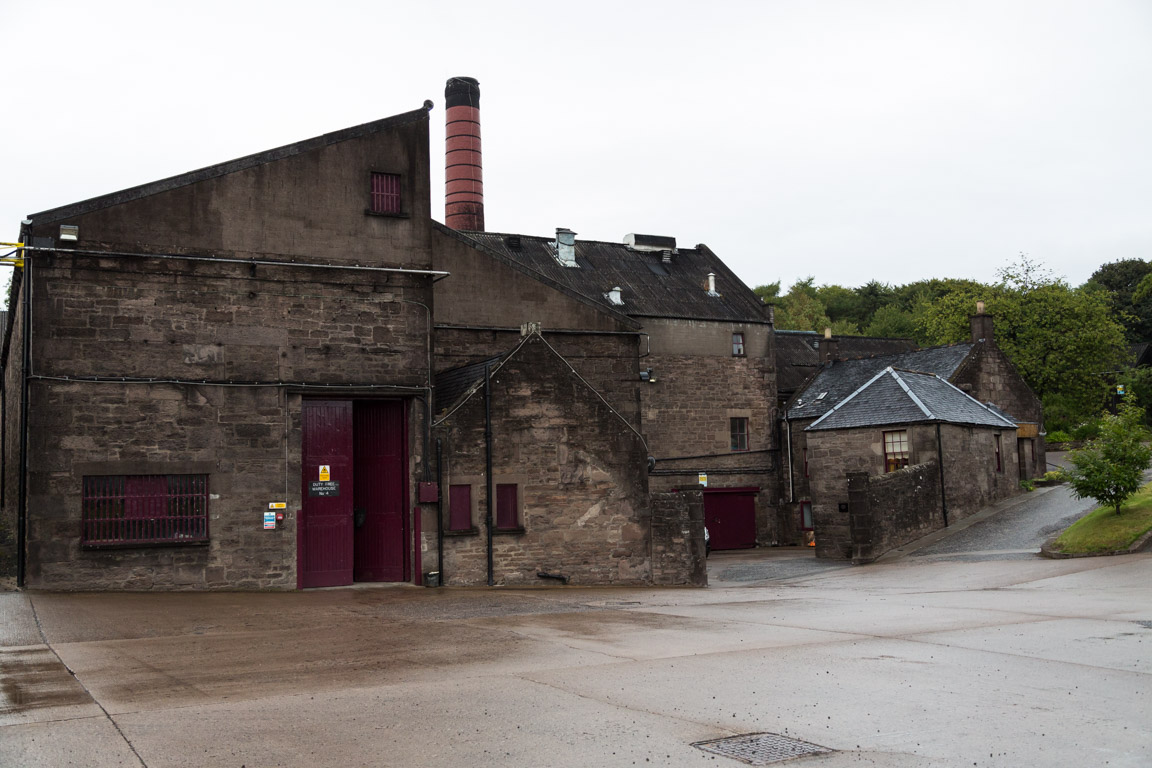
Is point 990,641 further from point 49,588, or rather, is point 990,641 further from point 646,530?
point 49,588

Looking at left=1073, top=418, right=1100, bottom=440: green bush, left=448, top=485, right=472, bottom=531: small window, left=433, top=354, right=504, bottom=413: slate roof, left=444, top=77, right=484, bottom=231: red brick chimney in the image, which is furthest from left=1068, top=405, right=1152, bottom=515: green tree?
left=444, top=77, right=484, bottom=231: red brick chimney

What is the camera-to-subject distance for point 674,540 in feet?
68.2

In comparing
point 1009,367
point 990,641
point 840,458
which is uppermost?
point 1009,367

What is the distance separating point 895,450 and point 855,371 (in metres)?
9.07

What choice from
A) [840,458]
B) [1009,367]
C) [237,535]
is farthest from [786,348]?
[237,535]

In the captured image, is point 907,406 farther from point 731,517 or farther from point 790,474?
point 731,517

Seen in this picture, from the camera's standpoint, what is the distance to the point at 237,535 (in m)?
18.2

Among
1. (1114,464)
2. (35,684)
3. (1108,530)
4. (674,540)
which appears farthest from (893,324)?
(35,684)

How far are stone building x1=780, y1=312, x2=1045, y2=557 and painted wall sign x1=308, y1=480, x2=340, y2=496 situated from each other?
13920 mm

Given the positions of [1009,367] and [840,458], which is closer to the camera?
[840,458]

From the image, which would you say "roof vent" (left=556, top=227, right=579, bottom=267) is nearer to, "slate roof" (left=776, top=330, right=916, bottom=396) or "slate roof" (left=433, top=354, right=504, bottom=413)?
"slate roof" (left=776, top=330, right=916, bottom=396)

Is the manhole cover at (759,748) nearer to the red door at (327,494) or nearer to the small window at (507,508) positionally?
the small window at (507,508)

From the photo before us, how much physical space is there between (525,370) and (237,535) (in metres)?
6.24

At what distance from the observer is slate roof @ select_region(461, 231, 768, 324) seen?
35.6 m
